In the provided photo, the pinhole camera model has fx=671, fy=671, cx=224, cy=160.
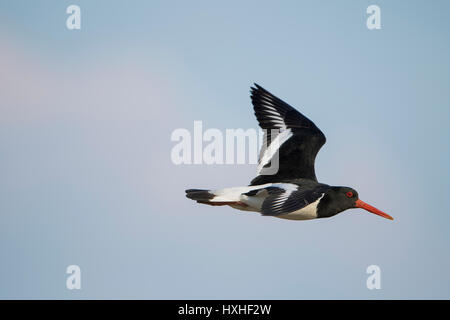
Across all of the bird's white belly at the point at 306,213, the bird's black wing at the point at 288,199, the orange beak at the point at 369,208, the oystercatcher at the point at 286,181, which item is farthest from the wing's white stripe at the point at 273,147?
the orange beak at the point at 369,208

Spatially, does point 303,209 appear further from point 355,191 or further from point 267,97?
point 267,97

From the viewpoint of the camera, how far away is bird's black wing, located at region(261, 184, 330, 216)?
6672mm

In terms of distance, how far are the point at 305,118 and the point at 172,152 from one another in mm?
1846

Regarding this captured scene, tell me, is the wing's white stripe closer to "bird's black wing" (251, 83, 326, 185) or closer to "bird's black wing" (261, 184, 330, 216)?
"bird's black wing" (251, 83, 326, 185)

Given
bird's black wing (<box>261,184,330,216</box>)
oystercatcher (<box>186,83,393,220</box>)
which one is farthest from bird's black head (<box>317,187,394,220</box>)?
bird's black wing (<box>261,184,330,216</box>)

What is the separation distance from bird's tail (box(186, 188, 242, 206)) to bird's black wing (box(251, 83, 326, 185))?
363 millimetres

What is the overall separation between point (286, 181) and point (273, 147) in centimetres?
60

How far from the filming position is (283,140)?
8312 millimetres

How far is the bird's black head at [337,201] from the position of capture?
7.52m

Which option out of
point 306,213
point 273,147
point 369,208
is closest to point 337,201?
point 306,213

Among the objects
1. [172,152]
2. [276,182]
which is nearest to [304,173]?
[276,182]

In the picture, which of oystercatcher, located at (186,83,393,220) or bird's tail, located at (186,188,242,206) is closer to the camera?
oystercatcher, located at (186,83,393,220)

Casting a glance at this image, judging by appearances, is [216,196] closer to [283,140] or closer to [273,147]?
[273,147]

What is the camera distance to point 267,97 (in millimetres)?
8805
